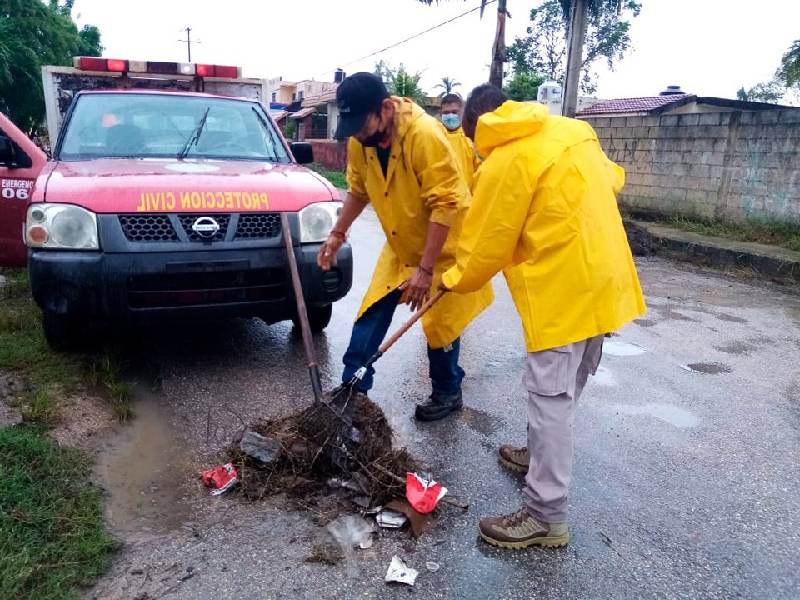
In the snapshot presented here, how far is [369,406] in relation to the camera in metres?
3.12

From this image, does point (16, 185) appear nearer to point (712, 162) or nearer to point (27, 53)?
point (712, 162)

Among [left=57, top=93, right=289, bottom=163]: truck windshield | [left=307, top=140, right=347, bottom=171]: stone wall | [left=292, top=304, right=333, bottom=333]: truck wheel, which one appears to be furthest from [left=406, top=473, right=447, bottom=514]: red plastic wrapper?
[left=307, top=140, right=347, bottom=171]: stone wall

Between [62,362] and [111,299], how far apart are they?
788 millimetres

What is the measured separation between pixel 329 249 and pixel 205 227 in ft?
2.34

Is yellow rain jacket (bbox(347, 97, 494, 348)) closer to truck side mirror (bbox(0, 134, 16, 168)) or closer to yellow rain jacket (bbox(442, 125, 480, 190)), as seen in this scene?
yellow rain jacket (bbox(442, 125, 480, 190))

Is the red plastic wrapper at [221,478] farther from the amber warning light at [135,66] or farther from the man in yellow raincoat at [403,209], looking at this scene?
the amber warning light at [135,66]

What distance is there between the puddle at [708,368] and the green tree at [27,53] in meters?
13.5

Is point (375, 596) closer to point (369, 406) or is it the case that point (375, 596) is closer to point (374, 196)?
point (369, 406)

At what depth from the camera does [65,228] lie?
11.6 feet

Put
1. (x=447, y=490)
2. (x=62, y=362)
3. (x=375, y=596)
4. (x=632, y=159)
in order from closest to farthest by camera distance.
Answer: (x=375, y=596) < (x=447, y=490) < (x=62, y=362) < (x=632, y=159)

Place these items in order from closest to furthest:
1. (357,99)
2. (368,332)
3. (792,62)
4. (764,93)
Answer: (357,99) < (368,332) < (792,62) < (764,93)

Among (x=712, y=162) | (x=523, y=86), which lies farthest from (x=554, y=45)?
(x=712, y=162)

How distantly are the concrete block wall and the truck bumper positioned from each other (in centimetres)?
828

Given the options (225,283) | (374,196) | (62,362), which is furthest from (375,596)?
(62,362)
